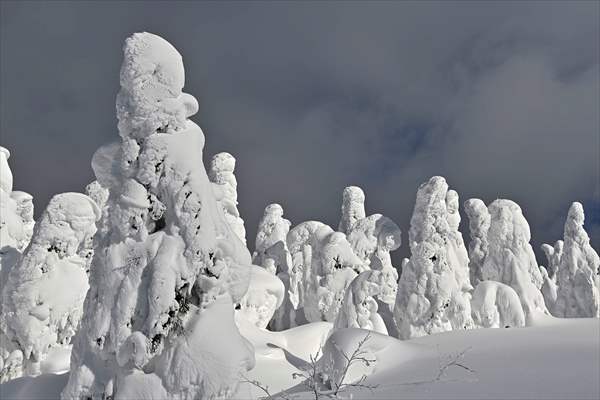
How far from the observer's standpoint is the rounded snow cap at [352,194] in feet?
94.5

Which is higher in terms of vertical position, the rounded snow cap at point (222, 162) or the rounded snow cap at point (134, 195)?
the rounded snow cap at point (222, 162)

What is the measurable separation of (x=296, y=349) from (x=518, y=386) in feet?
25.1

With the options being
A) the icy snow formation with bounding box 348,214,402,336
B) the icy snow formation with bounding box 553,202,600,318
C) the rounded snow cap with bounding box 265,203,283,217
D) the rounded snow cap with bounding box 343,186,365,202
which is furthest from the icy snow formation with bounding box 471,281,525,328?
the icy snow formation with bounding box 553,202,600,318

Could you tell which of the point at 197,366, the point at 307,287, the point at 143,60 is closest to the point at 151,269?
the point at 197,366

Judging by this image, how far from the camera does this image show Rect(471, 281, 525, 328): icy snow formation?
60.7 feet

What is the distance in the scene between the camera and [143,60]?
23.9ft

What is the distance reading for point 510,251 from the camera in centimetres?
2412

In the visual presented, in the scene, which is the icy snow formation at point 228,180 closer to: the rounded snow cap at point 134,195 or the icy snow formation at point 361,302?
the icy snow formation at point 361,302

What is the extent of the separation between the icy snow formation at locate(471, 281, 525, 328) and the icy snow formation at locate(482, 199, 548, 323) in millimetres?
4209

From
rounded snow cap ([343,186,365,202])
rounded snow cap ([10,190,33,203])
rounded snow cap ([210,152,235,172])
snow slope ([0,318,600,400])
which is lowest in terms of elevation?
snow slope ([0,318,600,400])

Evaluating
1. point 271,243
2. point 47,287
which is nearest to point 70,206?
point 47,287

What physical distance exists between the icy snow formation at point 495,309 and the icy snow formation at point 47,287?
11317 millimetres

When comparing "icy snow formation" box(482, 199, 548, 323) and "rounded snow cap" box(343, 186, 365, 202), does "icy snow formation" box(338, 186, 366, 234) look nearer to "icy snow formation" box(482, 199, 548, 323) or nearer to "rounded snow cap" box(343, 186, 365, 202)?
"rounded snow cap" box(343, 186, 365, 202)

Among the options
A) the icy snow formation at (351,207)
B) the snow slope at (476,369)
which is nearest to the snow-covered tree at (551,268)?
the icy snow formation at (351,207)
